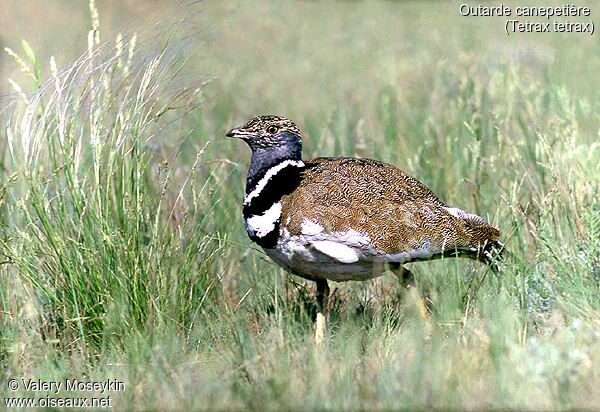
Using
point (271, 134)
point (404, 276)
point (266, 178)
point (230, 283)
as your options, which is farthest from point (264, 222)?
point (230, 283)

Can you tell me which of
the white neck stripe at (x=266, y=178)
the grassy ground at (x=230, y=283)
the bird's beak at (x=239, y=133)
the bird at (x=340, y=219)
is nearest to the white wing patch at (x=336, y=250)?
the bird at (x=340, y=219)

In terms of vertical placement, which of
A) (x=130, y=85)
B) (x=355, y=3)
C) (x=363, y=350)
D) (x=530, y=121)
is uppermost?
(x=355, y=3)

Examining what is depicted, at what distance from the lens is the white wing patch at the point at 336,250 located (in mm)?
4934

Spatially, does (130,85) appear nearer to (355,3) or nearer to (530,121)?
(530,121)

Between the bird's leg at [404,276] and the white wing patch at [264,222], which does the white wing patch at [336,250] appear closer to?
the white wing patch at [264,222]

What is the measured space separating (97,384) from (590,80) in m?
5.64

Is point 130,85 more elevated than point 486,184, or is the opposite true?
point 130,85

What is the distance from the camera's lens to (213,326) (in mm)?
4953

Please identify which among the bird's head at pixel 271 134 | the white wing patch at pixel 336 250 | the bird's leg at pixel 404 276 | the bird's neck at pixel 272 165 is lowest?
the bird's leg at pixel 404 276

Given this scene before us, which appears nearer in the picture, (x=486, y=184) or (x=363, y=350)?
(x=363, y=350)

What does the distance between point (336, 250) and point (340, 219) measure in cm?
17

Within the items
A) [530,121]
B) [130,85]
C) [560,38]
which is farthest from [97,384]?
[560,38]

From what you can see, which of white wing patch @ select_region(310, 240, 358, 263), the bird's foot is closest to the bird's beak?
white wing patch @ select_region(310, 240, 358, 263)

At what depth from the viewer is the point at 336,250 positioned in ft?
16.2
